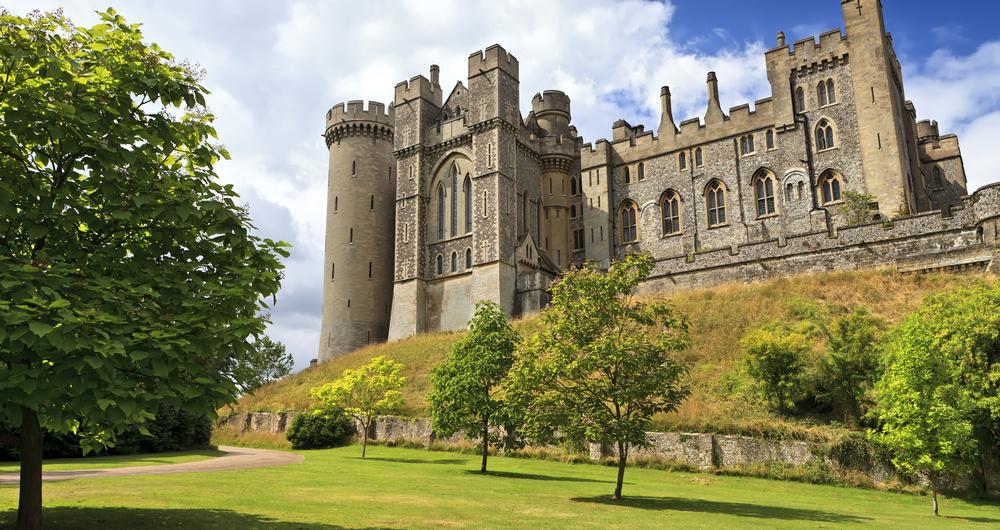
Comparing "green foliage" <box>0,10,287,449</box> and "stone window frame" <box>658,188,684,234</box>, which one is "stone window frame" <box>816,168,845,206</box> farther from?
"green foliage" <box>0,10,287,449</box>

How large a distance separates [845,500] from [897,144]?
30331 mm

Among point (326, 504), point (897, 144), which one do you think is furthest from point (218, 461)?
point (897, 144)

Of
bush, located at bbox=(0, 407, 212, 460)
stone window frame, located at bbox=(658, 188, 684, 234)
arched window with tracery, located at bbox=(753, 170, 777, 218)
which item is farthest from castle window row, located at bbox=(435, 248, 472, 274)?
bush, located at bbox=(0, 407, 212, 460)

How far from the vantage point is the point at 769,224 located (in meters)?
47.1

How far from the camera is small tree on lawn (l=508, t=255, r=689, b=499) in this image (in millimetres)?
16844

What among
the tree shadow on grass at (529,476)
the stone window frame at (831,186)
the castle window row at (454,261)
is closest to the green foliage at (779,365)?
the tree shadow on grass at (529,476)

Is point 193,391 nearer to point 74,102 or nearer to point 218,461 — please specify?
point 74,102

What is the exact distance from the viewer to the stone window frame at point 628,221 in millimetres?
53281

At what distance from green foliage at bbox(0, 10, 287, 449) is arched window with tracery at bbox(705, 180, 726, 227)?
4255cm

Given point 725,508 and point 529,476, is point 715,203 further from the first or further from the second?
point 725,508

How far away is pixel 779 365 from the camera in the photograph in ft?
83.7

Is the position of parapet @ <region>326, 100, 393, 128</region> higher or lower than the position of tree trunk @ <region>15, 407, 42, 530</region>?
higher

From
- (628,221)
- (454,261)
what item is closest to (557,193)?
(628,221)

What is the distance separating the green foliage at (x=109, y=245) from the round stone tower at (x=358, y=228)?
143 feet
